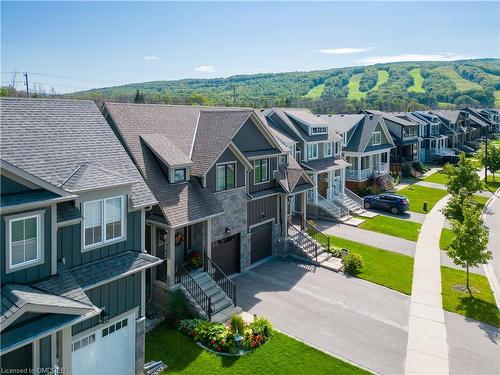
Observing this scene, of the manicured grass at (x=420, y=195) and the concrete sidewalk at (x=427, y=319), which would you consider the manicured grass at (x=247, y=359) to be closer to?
the concrete sidewalk at (x=427, y=319)

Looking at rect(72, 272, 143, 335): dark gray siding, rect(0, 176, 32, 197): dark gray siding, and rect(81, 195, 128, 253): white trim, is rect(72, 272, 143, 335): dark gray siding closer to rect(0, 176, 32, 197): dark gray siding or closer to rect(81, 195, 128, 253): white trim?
rect(81, 195, 128, 253): white trim

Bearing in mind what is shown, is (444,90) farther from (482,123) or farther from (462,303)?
(462,303)

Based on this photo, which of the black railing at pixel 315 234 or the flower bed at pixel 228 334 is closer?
the flower bed at pixel 228 334

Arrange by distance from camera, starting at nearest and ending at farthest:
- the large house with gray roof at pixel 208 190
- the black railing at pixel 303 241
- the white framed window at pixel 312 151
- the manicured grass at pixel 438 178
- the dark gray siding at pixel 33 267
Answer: the dark gray siding at pixel 33 267
the large house with gray roof at pixel 208 190
the black railing at pixel 303 241
the white framed window at pixel 312 151
the manicured grass at pixel 438 178

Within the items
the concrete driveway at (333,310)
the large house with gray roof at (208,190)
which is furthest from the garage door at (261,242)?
the concrete driveway at (333,310)

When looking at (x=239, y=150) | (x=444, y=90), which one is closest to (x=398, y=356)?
(x=239, y=150)

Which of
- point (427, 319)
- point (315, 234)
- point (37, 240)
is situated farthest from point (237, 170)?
point (37, 240)
